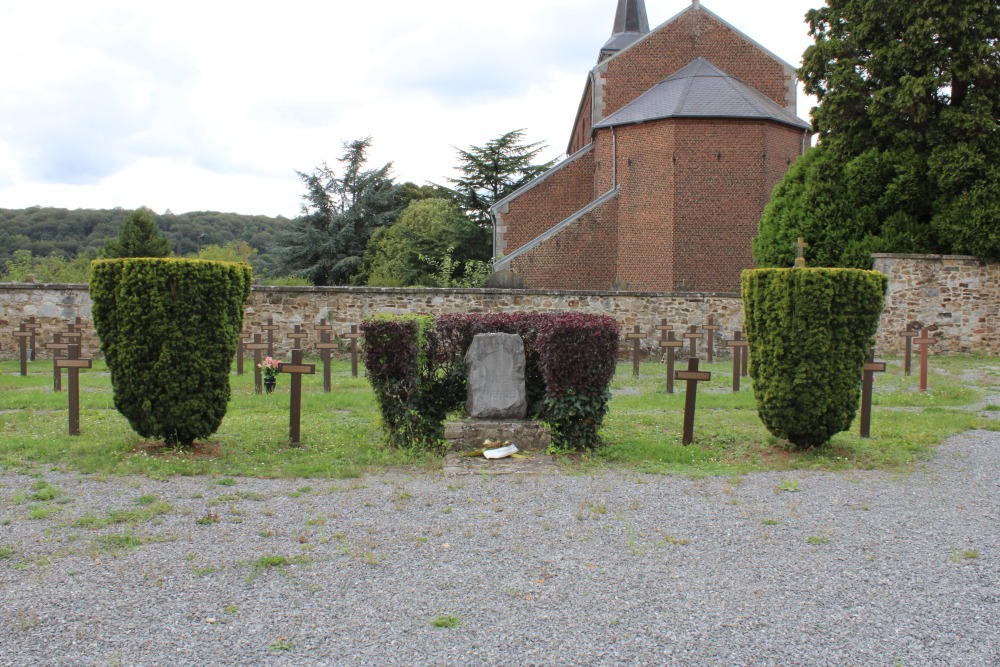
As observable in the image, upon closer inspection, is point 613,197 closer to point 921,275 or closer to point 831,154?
point 831,154

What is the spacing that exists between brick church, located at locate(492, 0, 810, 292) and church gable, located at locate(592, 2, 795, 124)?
4 centimetres

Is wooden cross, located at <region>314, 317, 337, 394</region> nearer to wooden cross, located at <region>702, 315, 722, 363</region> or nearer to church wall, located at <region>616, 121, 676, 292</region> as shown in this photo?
wooden cross, located at <region>702, 315, 722, 363</region>

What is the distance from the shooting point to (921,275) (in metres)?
17.9

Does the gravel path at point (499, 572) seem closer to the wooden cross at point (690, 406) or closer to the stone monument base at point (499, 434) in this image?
A: the stone monument base at point (499, 434)

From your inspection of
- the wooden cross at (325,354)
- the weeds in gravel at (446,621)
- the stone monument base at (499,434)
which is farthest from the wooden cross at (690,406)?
the wooden cross at (325,354)

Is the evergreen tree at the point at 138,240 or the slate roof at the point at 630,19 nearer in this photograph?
the evergreen tree at the point at 138,240

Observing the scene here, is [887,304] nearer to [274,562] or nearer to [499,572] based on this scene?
[499,572]

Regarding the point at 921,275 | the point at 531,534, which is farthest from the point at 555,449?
the point at 921,275

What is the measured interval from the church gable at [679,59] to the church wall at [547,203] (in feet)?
6.98

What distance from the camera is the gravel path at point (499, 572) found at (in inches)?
134

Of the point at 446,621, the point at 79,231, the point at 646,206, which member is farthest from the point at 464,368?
the point at 79,231

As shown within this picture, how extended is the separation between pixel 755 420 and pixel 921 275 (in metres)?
10.9

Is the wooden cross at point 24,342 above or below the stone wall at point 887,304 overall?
below

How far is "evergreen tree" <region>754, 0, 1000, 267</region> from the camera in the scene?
17.3 m
